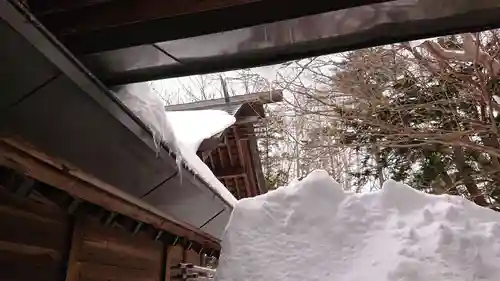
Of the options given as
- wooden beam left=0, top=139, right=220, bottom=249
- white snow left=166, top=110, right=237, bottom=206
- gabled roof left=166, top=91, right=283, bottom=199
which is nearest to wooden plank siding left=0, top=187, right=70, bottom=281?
wooden beam left=0, top=139, right=220, bottom=249

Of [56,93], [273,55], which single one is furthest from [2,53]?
[273,55]

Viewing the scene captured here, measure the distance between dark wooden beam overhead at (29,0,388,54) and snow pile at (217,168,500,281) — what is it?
2.45m

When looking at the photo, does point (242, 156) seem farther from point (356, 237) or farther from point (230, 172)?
point (356, 237)

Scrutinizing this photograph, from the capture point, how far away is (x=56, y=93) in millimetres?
1466

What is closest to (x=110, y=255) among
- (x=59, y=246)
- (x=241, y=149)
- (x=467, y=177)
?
(x=59, y=246)

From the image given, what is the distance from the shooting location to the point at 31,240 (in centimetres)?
222

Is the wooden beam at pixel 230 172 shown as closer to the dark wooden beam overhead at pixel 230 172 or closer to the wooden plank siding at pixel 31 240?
the dark wooden beam overhead at pixel 230 172

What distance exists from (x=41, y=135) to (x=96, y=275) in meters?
1.47

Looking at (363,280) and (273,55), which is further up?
(273,55)

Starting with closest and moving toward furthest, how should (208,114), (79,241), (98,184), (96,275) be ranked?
(98,184)
(79,241)
(96,275)
(208,114)

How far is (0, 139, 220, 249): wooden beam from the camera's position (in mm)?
1549

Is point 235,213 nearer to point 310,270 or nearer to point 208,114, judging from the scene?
point 310,270

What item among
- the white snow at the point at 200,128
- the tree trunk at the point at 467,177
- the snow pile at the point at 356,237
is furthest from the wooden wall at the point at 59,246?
the tree trunk at the point at 467,177

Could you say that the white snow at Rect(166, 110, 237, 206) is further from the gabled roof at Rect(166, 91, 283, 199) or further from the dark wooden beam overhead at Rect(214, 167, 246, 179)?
the dark wooden beam overhead at Rect(214, 167, 246, 179)
